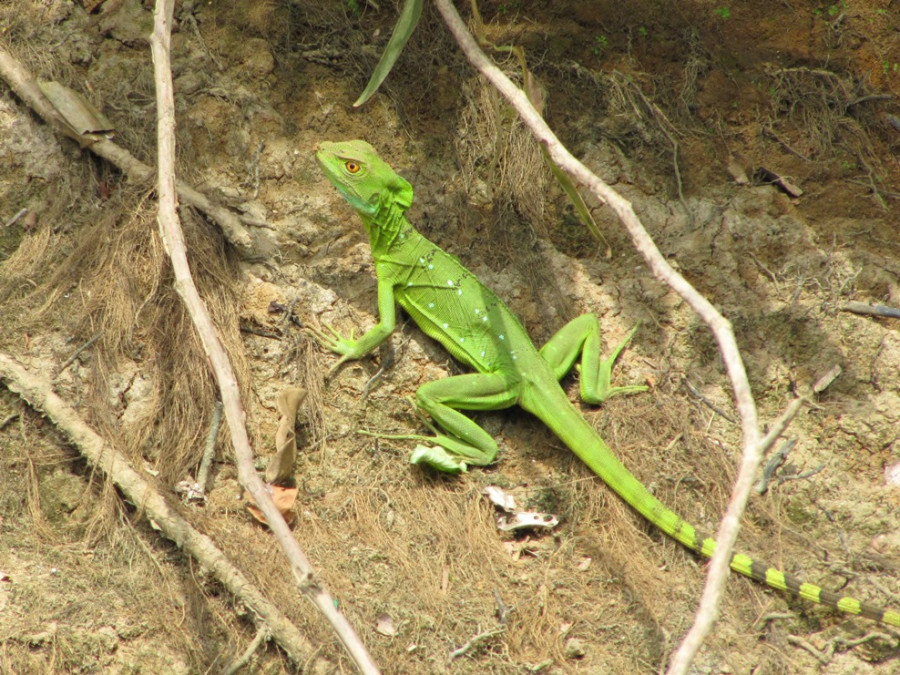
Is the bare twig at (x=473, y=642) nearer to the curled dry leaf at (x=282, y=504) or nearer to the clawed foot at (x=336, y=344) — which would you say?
the curled dry leaf at (x=282, y=504)

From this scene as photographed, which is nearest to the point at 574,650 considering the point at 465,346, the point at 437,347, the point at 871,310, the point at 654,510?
the point at 654,510

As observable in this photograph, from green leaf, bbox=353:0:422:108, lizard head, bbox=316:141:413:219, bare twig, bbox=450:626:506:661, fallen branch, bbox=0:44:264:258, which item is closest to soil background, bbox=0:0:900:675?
bare twig, bbox=450:626:506:661

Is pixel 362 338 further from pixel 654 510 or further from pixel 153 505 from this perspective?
pixel 654 510

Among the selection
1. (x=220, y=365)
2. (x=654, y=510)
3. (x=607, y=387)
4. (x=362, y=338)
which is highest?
Result: (x=220, y=365)

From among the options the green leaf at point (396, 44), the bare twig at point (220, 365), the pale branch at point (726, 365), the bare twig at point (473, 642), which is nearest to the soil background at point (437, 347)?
the bare twig at point (473, 642)

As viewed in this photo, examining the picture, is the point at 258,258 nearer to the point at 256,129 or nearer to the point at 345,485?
the point at 256,129
